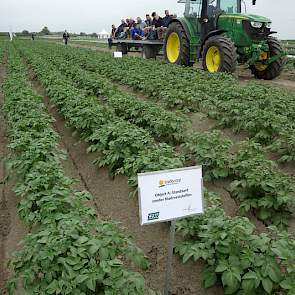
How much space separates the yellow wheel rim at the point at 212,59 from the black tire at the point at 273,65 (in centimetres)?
134

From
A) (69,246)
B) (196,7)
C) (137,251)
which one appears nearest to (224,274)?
(137,251)

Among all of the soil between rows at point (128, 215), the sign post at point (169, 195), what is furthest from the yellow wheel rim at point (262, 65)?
the sign post at point (169, 195)

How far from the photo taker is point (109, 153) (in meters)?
5.01

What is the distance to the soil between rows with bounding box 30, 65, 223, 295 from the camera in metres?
3.19

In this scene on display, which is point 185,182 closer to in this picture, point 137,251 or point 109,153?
point 137,251

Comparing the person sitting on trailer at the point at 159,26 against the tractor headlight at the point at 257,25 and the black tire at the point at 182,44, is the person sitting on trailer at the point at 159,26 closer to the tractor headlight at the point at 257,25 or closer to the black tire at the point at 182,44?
the black tire at the point at 182,44

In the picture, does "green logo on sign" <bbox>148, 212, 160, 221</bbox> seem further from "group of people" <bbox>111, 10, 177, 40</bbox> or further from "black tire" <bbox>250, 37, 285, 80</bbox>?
"group of people" <bbox>111, 10, 177, 40</bbox>

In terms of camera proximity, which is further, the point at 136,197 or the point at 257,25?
the point at 257,25

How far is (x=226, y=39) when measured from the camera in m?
10.4

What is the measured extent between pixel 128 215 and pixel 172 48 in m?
10.5

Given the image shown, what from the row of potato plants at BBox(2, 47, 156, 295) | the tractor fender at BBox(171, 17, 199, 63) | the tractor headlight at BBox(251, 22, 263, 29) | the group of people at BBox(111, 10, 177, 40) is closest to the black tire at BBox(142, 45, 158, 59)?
the group of people at BBox(111, 10, 177, 40)

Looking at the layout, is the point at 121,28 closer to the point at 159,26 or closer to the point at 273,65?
the point at 159,26

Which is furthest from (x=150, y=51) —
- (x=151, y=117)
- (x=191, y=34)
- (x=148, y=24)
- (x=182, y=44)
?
(x=151, y=117)

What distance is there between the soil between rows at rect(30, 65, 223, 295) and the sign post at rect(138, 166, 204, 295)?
699 mm
